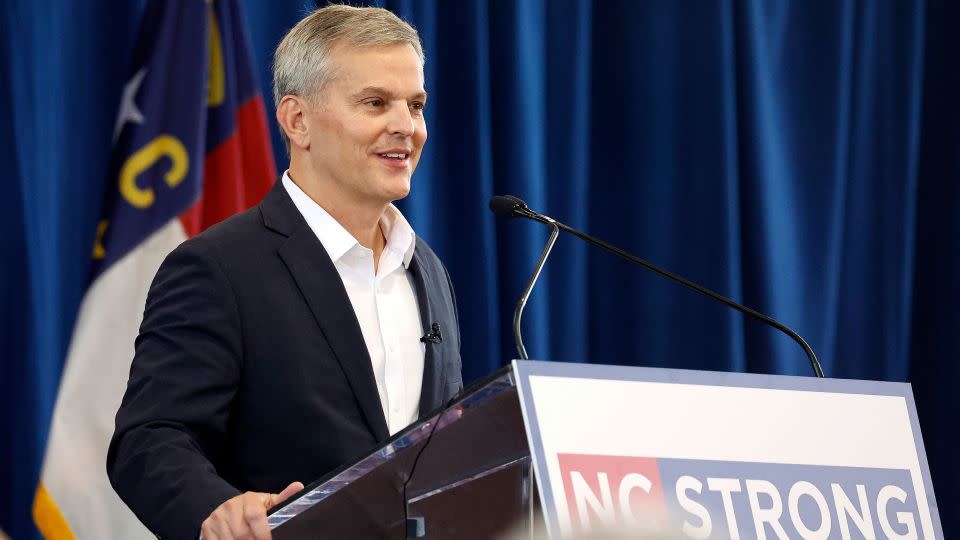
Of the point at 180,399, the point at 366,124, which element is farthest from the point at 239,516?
the point at 366,124

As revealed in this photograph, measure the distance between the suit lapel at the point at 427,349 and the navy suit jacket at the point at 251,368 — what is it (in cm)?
16

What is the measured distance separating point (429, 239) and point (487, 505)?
1.99 metres

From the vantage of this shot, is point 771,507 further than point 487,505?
No

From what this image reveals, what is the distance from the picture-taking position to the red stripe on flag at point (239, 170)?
2.79 m

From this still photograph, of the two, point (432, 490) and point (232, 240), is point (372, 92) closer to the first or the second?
point (232, 240)

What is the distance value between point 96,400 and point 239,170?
627mm

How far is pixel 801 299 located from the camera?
12.1ft

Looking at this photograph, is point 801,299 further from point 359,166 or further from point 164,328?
point 164,328

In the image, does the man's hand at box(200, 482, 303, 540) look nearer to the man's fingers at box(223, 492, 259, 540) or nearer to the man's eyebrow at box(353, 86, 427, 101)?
the man's fingers at box(223, 492, 259, 540)

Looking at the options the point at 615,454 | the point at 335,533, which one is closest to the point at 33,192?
the point at 335,533

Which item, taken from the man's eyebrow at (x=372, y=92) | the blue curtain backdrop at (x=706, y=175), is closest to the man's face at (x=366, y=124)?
the man's eyebrow at (x=372, y=92)

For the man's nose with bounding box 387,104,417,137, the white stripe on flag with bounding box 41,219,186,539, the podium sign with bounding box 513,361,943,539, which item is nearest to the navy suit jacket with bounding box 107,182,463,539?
the man's nose with bounding box 387,104,417,137

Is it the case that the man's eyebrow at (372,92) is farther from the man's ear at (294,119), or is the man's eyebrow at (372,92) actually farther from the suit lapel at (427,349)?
the suit lapel at (427,349)

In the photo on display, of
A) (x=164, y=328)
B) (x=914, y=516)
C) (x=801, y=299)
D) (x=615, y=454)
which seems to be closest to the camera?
(x=615, y=454)
